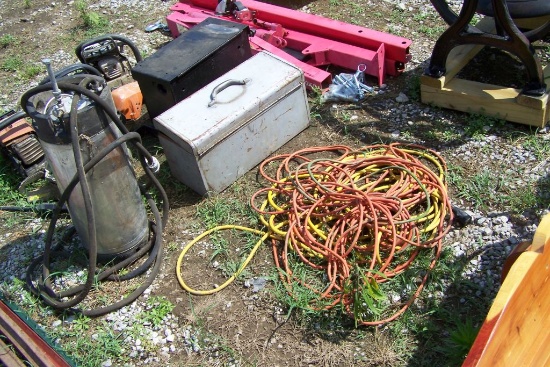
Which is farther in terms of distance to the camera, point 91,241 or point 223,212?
point 223,212

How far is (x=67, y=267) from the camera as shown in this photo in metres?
3.39

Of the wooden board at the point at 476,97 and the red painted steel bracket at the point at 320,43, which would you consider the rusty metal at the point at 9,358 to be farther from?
the wooden board at the point at 476,97

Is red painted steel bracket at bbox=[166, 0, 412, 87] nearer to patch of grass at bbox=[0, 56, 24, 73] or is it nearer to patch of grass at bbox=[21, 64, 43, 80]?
patch of grass at bbox=[21, 64, 43, 80]

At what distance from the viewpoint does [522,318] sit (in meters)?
2.22

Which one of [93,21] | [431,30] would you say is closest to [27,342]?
[431,30]

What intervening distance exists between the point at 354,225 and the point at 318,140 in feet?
3.31

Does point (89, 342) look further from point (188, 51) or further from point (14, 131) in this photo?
point (188, 51)

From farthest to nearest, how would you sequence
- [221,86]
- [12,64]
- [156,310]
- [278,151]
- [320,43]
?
1. [12,64]
2. [320,43]
3. [278,151]
4. [221,86]
5. [156,310]

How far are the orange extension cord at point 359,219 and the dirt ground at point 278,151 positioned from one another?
140mm

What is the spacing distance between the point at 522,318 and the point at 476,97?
1.97m

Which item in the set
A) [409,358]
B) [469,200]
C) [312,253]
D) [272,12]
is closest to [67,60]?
[272,12]

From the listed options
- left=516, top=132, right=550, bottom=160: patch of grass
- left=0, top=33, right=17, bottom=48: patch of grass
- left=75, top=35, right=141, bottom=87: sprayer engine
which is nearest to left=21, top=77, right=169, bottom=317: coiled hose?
left=75, top=35, right=141, bottom=87: sprayer engine

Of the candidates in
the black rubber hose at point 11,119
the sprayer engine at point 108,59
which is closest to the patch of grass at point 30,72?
the sprayer engine at point 108,59

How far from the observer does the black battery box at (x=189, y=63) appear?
380cm
